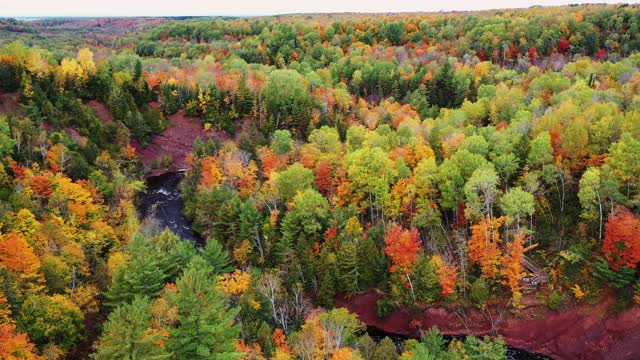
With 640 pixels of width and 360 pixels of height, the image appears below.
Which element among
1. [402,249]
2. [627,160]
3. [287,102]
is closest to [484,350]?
[402,249]

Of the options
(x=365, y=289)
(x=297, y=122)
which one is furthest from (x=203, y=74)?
(x=365, y=289)

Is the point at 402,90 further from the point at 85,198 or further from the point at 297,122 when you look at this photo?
the point at 85,198

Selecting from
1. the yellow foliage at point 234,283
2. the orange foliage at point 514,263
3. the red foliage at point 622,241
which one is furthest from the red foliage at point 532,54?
the yellow foliage at point 234,283

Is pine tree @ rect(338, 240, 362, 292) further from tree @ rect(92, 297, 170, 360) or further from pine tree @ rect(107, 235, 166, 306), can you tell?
tree @ rect(92, 297, 170, 360)

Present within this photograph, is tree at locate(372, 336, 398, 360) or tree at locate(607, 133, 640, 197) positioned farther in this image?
tree at locate(607, 133, 640, 197)

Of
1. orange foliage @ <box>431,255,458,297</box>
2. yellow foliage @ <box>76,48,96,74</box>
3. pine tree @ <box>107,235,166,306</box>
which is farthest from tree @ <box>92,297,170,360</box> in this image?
yellow foliage @ <box>76,48,96,74</box>

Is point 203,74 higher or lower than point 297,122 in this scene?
higher

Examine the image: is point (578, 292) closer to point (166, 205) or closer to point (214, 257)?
point (214, 257)
